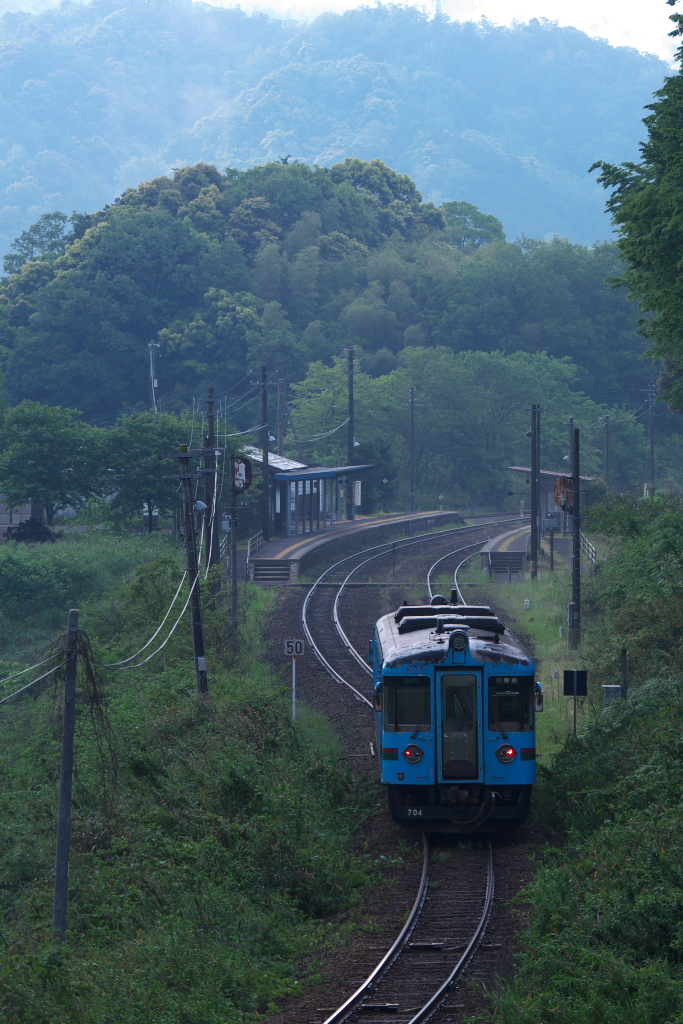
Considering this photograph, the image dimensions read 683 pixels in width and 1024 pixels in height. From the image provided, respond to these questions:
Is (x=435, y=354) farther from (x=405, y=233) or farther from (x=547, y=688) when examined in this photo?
(x=547, y=688)

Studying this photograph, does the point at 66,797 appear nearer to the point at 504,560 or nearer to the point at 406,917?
the point at 406,917

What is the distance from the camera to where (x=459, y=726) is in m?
13.4

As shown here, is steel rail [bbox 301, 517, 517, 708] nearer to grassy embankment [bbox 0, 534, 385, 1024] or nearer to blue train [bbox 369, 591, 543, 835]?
grassy embankment [bbox 0, 534, 385, 1024]

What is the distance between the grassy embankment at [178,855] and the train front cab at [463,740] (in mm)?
A: 1355

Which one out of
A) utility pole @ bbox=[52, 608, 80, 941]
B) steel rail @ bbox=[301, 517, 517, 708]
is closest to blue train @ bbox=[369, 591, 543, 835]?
A: utility pole @ bbox=[52, 608, 80, 941]

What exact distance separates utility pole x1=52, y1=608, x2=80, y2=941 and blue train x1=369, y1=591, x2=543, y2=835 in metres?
4.37

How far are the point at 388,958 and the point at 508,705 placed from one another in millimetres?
4162

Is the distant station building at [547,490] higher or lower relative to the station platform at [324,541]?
higher

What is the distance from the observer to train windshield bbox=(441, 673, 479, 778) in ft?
43.6

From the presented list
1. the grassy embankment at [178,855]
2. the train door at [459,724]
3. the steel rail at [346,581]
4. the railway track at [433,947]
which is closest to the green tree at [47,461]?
the steel rail at [346,581]

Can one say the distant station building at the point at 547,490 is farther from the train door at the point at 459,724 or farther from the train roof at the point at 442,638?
the train door at the point at 459,724

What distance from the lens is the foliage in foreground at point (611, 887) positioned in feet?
25.8

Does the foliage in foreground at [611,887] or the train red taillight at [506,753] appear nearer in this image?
the foliage in foreground at [611,887]

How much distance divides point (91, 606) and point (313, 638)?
24.9 ft
